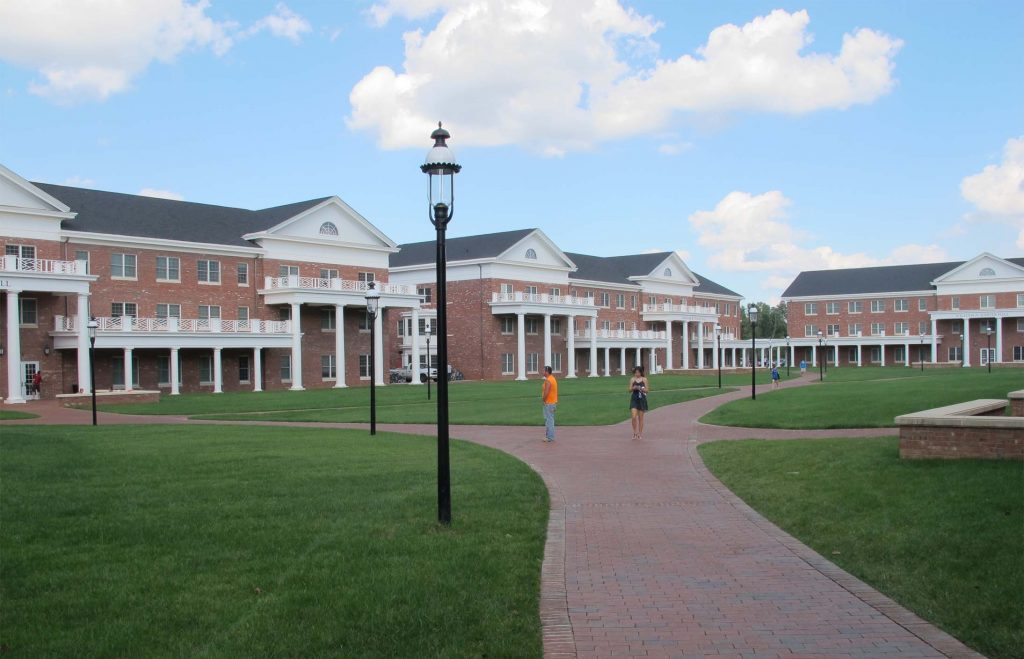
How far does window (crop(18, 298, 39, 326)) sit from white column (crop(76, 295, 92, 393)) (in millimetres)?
2492

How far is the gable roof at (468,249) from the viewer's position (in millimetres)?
69562

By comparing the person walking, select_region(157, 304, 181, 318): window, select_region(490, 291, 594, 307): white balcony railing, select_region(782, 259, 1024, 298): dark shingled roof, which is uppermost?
select_region(782, 259, 1024, 298): dark shingled roof

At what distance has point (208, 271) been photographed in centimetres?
5203

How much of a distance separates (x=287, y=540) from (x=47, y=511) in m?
3.18

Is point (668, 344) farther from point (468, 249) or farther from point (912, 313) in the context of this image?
point (912, 313)

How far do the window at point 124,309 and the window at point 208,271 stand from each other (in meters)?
4.26

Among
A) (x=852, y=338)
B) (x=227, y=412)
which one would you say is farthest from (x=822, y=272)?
(x=227, y=412)

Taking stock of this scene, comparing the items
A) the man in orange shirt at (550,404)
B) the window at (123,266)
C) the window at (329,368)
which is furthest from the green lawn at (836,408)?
the window at (123,266)

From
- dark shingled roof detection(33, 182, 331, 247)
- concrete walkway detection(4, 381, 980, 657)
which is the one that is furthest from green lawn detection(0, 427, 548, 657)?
dark shingled roof detection(33, 182, 331, 247)

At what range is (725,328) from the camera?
344 feet

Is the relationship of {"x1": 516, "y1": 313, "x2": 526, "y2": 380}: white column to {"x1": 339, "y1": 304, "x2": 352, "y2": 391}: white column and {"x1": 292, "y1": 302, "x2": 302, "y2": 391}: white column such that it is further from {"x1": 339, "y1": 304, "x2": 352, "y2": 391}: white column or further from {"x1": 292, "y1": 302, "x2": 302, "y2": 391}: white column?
{"x1": 292, "y1": 302, "x2": 302, "y2": 391}: white column

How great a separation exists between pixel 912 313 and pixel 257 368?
249ft

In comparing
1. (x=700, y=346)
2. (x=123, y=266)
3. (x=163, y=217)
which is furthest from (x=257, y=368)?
(x=700, y=346)

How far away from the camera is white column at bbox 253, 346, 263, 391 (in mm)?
51469
